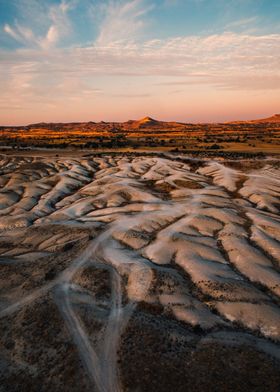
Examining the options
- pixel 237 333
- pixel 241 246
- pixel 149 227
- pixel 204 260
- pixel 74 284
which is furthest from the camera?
pixel 149 227

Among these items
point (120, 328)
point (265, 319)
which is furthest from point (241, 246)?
point (120, 328)

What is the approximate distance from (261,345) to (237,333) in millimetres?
1629

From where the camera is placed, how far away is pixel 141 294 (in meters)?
27.2

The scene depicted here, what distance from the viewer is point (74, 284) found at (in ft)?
95.3

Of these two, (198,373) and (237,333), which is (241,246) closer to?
(237,333)

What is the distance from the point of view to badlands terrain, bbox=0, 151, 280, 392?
19.7m

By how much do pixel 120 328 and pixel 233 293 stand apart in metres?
8.97

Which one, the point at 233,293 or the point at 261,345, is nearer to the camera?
the point at 261,345

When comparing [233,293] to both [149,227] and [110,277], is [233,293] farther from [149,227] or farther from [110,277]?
[149,227]

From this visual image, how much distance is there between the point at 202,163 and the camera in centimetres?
9044

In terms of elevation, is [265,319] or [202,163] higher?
[265,319]

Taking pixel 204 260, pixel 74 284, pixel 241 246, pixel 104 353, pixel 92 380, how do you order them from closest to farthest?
pixel 92 380, pixel 104 353, pixel 74 284, pixel 204 260, pixel 241 246

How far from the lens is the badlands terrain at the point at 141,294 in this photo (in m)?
19.7

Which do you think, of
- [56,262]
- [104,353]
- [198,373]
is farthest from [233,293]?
[56,262]
